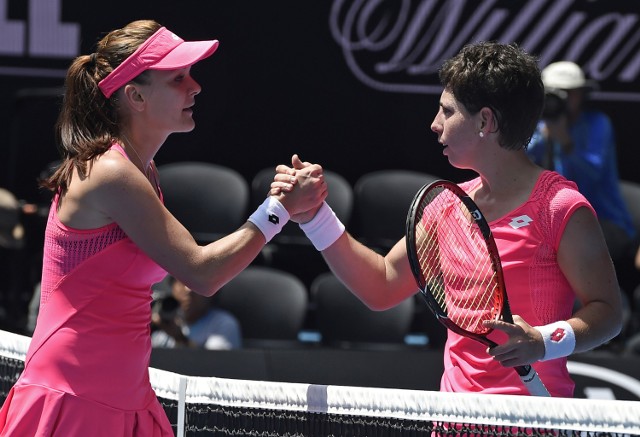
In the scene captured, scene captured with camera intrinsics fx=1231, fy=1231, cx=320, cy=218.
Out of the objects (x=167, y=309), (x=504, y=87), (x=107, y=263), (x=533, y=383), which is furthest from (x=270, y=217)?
(x=167, y=309)

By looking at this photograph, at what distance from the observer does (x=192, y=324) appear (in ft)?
20.7

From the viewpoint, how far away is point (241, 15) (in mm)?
7230

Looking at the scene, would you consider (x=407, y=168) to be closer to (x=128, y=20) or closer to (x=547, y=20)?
(x=547, y=20)

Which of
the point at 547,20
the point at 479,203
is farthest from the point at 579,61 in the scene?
the point at 479,203

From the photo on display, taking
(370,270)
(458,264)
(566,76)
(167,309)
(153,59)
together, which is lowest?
(167,309)

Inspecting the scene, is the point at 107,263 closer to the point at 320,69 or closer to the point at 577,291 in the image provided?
the point at 577,291

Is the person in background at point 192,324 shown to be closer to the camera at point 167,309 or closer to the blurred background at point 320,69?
the camera at point 167,309

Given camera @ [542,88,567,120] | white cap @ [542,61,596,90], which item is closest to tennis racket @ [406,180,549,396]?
camera @ [542,88,567,120]

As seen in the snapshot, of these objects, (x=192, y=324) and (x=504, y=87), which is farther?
(x=192, y=324)

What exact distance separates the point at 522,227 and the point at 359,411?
605mm

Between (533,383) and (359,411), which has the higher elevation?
(533,383)

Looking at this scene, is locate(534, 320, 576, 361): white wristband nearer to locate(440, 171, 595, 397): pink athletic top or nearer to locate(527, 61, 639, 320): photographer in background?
locate(440, 171, 595, 397): pink athletic top

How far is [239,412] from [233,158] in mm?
4280

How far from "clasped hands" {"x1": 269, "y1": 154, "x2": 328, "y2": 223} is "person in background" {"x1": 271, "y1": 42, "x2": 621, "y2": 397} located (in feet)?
1.46
